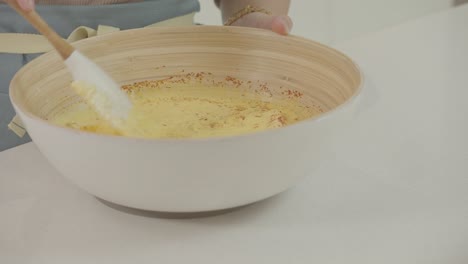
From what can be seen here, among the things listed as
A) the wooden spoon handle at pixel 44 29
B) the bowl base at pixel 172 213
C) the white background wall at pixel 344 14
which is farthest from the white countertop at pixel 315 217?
the white background wall at pixel 344 14

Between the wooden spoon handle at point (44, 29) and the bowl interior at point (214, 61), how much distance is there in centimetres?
5

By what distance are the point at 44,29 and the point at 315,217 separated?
267mm

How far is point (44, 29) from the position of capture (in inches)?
19.9

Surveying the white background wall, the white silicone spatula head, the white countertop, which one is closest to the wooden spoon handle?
the white silicone spatula head

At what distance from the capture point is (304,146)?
17.1 inches

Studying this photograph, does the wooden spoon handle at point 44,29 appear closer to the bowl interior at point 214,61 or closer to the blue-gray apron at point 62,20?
the bowl interior at point 214,61

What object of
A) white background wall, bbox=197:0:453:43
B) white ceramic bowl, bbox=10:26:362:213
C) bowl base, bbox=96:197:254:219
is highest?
white background wall, bbox=197:0:453:43

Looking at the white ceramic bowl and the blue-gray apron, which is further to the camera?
the blue-gray apron

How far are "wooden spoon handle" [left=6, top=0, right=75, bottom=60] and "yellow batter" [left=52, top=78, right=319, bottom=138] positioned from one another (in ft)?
0.22

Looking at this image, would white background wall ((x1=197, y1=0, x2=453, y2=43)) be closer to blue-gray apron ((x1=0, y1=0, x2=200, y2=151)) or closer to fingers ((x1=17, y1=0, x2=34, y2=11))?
blue-gray apron ((x1=0, y1=0, x2=200, y2=151))

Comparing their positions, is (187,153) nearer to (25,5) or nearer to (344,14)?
(25,5)

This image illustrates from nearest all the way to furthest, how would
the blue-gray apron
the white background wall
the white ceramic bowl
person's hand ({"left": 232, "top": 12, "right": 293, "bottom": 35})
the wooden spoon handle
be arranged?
the white ceramic bowl → the wooden spoon handle → person's hand ({"left": 232, "top": 12, "right": 293, "bottom": 35}) → the blue-gray apron → the white background wall

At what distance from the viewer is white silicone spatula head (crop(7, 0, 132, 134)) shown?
51 cm

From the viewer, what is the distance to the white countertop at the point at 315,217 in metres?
0.44
